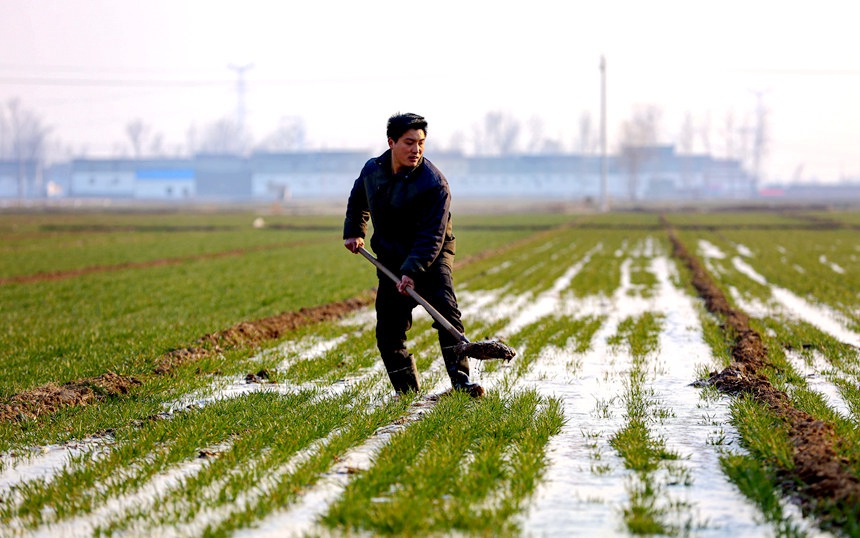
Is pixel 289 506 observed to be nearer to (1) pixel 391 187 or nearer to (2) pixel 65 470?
(2) pixel 65 470

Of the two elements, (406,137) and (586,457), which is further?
(406,137)

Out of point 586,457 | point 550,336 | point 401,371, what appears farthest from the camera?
Answer: point 550,336

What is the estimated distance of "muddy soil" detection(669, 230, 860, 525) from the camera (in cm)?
512

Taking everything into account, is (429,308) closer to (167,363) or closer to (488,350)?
(488,350)

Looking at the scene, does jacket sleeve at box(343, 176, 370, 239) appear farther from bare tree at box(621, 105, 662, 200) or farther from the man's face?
bare tree at box(621, 105, 662, 200)

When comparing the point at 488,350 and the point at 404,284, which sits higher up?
the point at 404,284

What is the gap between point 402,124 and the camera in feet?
25.7

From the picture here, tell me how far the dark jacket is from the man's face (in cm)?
10

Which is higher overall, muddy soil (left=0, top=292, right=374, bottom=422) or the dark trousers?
the dark trousers

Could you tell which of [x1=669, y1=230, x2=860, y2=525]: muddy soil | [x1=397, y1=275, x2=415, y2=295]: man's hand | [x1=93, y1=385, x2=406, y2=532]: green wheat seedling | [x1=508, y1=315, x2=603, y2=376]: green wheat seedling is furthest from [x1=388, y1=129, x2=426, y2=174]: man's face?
[x1=669, y1=230, x2=860, y2=525]: muddy soil

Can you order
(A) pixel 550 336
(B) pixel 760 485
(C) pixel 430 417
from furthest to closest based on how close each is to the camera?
(A) pixel 550 336, (C) pixel 430 417, (B) pixel 760 485

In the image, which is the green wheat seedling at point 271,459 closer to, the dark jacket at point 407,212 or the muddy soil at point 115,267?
the dark jacket at point 407,212

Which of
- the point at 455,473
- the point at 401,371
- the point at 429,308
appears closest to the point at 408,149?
the point at 429,308

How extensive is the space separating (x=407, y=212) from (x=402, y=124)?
28.0 inches
